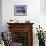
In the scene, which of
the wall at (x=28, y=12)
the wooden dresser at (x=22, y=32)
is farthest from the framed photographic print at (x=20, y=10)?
the wooden dresser at (x=22, y=32)

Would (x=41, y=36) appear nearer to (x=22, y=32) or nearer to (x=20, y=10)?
(x=22, y=32)

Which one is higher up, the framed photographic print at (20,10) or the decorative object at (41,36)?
the framed photographic print at (20,10)

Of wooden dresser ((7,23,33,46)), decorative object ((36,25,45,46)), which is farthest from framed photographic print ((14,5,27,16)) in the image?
decorative object ((36,25,45,46))

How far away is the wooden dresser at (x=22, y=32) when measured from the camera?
18.3ft

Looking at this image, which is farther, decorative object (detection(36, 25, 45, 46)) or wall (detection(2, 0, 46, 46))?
wall (detection(2, 0, 46, 46))

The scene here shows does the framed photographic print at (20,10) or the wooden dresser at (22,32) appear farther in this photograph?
the framed photographic print at (20,10)

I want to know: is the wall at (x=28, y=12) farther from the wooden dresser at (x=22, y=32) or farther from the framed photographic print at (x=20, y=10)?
the wooden dresser at (x=22, y=32)

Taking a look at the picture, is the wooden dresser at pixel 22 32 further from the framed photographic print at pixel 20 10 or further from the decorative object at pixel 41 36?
the framed photographic print at pixel 20 10

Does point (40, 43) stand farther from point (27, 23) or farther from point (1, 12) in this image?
point (1, 12)

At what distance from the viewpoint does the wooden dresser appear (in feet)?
18.3

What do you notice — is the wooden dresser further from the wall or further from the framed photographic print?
the framed photographic print

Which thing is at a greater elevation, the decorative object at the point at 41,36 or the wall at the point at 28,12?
the wall at the point at 28,12

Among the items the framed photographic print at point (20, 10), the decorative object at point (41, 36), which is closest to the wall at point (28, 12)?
the framed photographic print at point (20, 10)

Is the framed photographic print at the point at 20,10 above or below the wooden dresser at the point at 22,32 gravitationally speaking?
above
